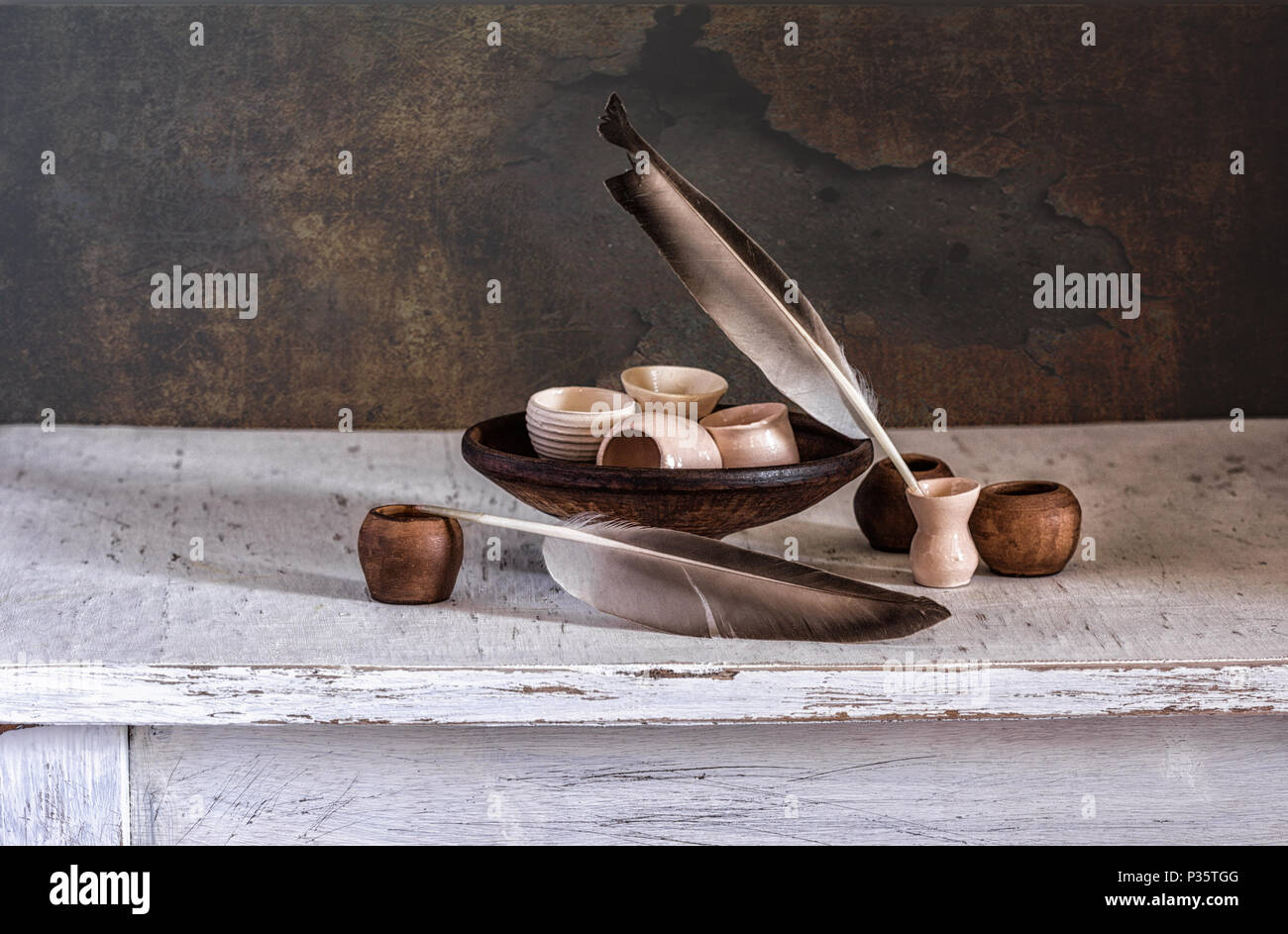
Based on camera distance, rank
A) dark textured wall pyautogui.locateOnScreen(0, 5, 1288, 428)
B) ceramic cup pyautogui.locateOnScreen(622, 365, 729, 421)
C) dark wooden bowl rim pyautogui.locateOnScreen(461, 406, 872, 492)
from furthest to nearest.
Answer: dark textured wall pyautogui.locateOnScreen(0, 5, 1288, 428) < ceramic cup pyautogui.locateOnScreen(622, 365, 729, 421) < dark wooden bowl rim pyautogui.locateOnScreen(461, 406, 872, 492)

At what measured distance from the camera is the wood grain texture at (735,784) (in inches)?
36.3

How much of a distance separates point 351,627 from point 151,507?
0.45 meters

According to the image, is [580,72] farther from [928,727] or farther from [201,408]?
[928,727]

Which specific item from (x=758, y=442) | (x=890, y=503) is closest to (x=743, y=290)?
(x=758, y=442)

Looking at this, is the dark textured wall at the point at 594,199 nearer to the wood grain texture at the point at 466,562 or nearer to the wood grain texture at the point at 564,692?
the wood grain texture at the point at 466,562

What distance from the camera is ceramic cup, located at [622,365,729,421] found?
3.67ft

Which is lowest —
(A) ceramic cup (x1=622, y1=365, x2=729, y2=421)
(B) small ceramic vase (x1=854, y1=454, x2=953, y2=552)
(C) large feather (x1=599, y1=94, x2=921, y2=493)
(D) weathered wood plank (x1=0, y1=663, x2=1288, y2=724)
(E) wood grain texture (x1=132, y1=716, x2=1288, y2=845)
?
(E) wood grain texture (x1=132, y1=716, x2=1288, y2=845)

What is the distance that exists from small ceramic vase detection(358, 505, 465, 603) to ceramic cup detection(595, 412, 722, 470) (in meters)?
0.13

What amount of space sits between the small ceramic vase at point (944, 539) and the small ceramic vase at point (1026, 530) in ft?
0.05

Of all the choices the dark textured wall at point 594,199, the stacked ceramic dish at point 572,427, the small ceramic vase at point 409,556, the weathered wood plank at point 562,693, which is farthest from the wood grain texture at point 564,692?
the dark textured wall at point 594,199

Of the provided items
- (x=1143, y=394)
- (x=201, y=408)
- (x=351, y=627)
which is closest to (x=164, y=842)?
(x=351, y=627)

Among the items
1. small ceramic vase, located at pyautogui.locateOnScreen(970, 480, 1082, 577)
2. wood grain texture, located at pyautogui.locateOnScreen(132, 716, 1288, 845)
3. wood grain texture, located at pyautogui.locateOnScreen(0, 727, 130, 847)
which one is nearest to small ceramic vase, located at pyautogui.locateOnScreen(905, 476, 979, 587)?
small ceramic vase, located at pyautogui.locateOnScreen(970, 480, 1082, 577)

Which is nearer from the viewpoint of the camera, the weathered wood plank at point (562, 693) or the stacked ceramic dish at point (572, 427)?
the weathered wood plank at point (562, 693)

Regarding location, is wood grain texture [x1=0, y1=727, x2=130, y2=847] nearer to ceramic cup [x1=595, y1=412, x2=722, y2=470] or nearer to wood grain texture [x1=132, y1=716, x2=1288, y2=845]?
wood grain texture [x1=132, y1=716, x2=1288, y2=845]
